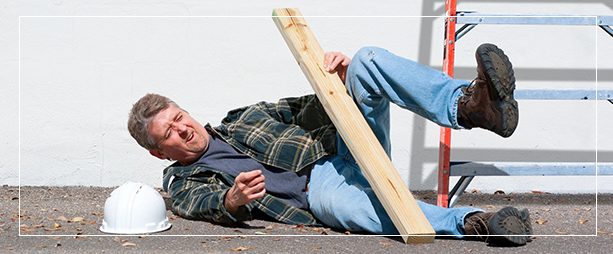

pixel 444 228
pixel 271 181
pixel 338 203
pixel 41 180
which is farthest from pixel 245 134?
pixel 41 180

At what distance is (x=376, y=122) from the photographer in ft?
10.9

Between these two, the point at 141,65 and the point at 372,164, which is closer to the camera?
the point at 372,164

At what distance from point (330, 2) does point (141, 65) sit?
0.94 m

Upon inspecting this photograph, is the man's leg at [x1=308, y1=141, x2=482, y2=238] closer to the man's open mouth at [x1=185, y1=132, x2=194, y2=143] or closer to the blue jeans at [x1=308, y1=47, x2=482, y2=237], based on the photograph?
the blue jeans at [x1=308, y1=47, x2=482, y2=237]

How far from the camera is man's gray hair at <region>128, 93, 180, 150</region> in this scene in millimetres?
3438

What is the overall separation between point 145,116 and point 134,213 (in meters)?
0.40

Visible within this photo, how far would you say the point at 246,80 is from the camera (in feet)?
14.5

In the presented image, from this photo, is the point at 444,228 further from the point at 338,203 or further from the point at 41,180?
the point at 41,180

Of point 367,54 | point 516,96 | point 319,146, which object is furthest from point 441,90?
point 516,96

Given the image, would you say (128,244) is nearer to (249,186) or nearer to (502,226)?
(249,186)

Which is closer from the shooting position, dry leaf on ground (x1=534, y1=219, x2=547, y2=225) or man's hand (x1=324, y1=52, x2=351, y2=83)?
man's hand (x1=324, y1=52, x2=351, y2=83)

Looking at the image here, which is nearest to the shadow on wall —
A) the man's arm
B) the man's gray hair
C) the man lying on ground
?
the man lying on ground

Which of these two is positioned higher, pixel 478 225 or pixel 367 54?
pixel 367 54

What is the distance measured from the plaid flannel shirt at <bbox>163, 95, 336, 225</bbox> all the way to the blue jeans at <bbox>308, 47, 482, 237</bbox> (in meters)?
0.07
